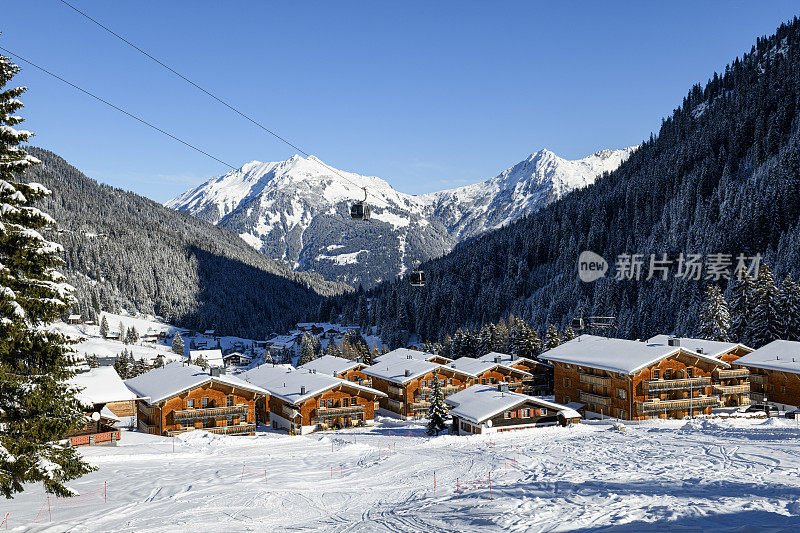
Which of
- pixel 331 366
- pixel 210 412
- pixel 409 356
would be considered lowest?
pixel 210 412

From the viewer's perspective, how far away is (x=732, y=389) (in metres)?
67.6

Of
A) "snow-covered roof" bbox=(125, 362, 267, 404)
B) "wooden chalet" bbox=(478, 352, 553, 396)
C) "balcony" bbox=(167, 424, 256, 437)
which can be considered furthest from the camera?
"wooden chalet" bbox=(478, 352, 553, 396)

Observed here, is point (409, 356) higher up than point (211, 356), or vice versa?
point (409, 356)

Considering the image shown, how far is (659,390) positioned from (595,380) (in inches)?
279

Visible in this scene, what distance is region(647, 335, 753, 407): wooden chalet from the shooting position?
6750 cm

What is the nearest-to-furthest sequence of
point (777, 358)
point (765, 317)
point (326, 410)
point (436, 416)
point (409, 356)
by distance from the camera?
point (436, 416), point (777, 358), point (326, 410), point (765, 317), point (409, 356)

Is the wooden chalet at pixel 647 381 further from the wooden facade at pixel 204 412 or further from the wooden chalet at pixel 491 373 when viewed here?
the wooden facade at pixel 204 412

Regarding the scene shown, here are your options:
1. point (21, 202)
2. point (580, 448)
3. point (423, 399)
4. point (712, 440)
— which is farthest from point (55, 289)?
point (423, 399)

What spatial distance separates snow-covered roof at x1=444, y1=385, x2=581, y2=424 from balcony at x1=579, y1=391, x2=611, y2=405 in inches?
226

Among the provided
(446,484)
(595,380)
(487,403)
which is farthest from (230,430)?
(595,380)

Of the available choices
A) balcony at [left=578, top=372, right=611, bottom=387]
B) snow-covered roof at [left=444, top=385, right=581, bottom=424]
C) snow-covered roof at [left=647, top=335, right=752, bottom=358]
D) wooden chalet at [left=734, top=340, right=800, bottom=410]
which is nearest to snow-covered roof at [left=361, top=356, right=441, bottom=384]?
snow-covered roof at [left=444, top=385, right=581, bottom=424]

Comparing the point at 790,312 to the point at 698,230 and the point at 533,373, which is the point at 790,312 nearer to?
the point at 533,373

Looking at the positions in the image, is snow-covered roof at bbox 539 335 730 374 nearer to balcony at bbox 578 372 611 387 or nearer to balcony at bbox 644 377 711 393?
balcony at bbox 578 372 611 387

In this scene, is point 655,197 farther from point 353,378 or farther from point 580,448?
point 580,448
